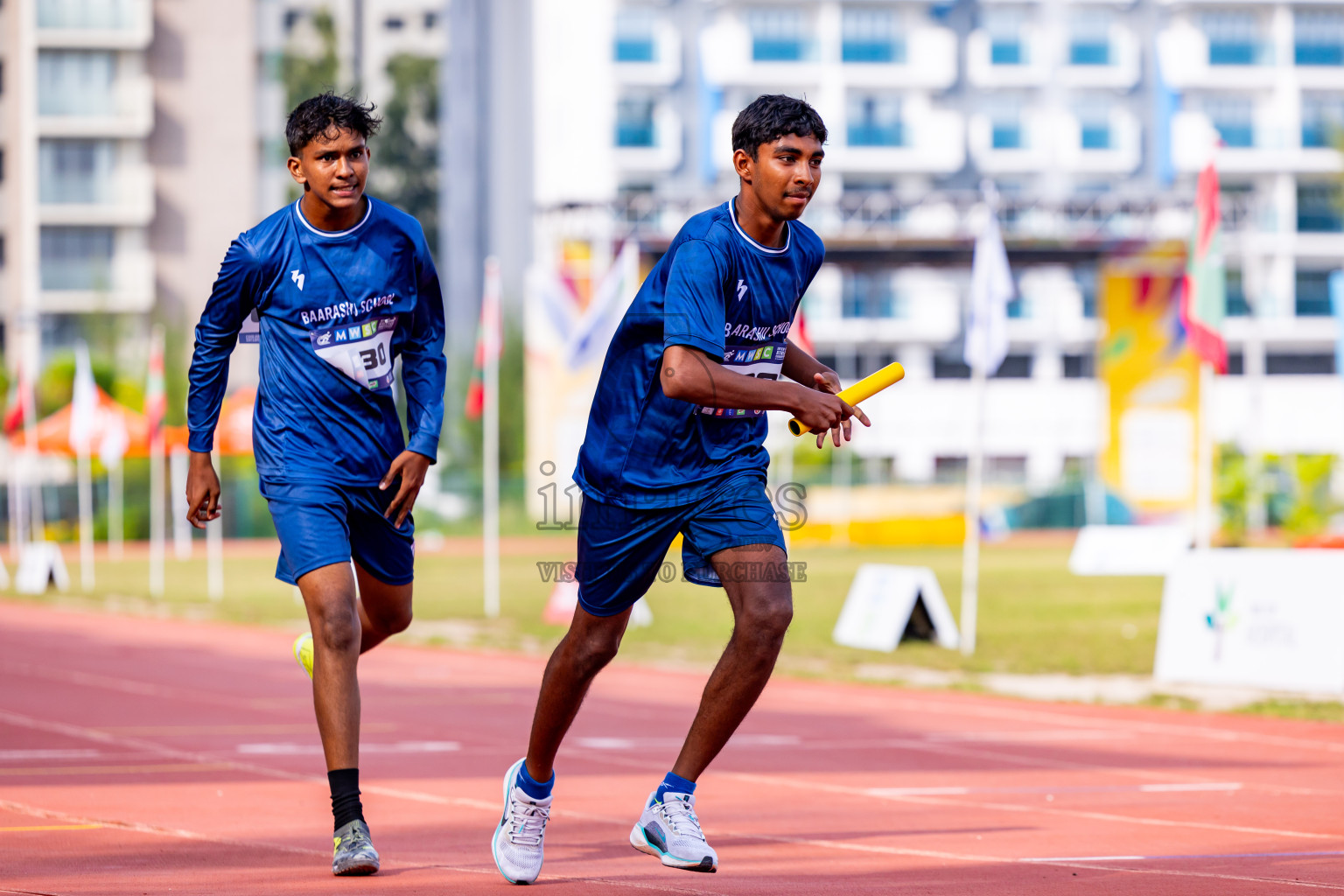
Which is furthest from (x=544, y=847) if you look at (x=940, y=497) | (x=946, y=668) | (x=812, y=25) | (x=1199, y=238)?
(x=812, y=25)

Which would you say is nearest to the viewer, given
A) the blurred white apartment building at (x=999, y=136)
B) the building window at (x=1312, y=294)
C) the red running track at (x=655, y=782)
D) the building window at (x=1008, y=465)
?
the red running track at (x=655, y=782)

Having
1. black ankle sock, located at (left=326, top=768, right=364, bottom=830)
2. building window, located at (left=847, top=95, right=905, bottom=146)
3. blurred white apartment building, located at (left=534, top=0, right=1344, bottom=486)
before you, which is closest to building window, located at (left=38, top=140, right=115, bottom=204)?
blurred white apartment building, located at (left=534, top=0, right=1344, bottom=486)

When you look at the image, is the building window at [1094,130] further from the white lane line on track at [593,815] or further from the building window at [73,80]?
the white lane line on track at [593,815]

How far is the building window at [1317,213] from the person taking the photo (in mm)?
70625

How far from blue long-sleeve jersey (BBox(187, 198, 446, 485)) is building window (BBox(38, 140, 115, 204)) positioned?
207 feet

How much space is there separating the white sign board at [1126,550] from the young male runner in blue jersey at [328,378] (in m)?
25.2

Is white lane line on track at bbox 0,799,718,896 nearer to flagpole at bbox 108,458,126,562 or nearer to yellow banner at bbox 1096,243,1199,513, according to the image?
flagpole at bbox 108,458,126,562

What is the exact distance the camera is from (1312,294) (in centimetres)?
6956

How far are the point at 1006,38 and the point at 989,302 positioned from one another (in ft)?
187

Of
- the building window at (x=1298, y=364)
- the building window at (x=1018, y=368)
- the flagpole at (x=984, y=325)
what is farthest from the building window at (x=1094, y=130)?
the flagpole at (x=984, y=325)

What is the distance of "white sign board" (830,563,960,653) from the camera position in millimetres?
16469

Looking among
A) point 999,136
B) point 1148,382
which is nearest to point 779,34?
point 999,136

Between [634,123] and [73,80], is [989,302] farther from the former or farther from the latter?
[73,80]

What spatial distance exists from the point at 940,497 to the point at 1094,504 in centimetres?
437
